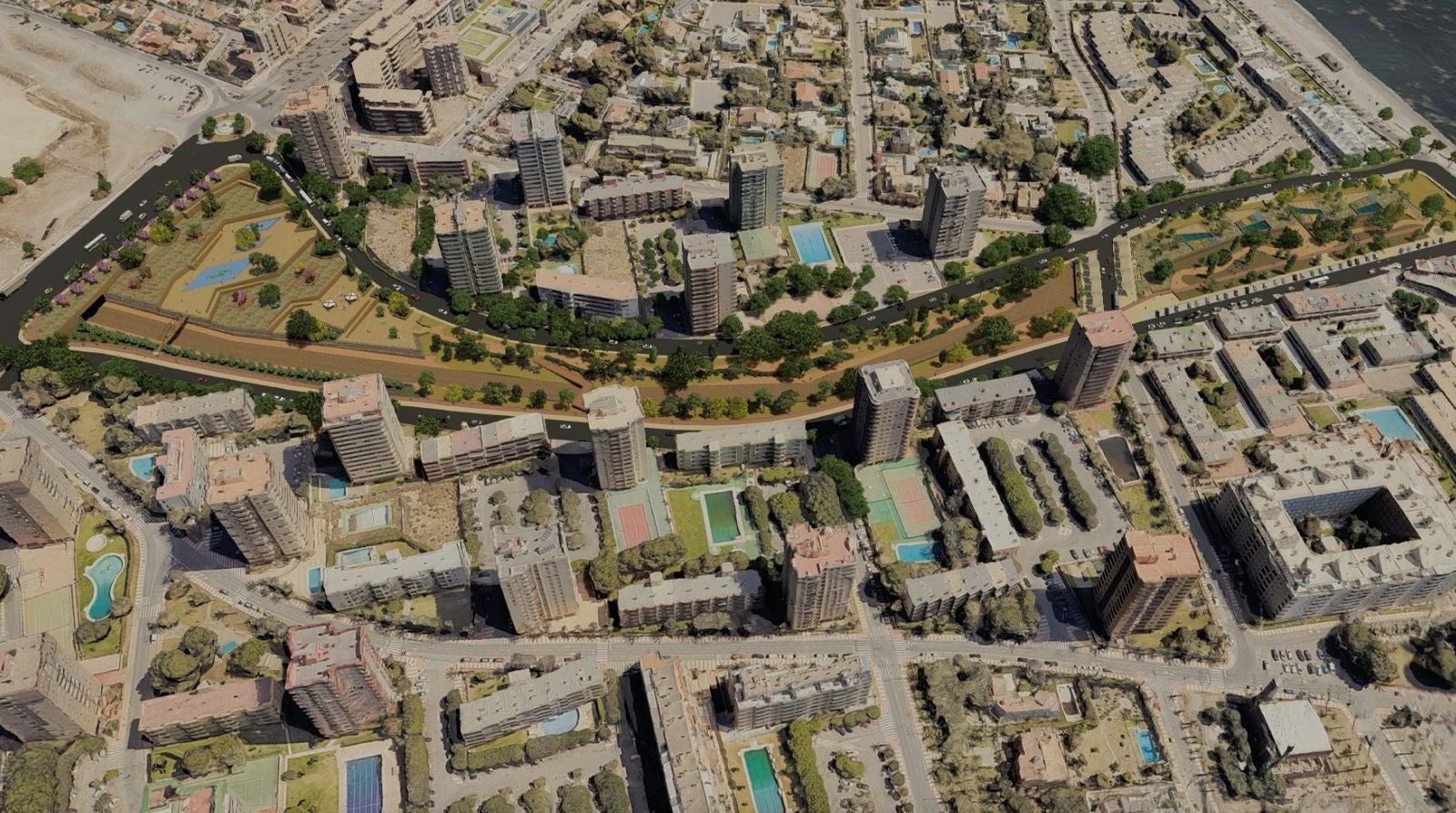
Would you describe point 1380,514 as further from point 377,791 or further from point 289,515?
point 289,515

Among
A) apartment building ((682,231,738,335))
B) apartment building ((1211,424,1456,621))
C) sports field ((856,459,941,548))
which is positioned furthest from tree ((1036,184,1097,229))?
sports field ((856,459,941,548))

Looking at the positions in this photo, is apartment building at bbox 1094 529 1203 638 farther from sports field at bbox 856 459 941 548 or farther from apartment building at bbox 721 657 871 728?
apartment building at bbox 721 657 871 728

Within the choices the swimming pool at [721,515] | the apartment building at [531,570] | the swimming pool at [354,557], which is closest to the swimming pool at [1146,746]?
the swimming pool at [721,515]

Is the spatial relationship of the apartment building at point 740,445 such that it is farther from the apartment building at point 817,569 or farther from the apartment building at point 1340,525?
the apartment building at point 1340,525

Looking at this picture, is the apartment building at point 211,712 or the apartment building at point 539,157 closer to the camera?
the apartment building at point 211,712

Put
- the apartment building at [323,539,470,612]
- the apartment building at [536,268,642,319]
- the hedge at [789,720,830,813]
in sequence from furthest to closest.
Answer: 1. the apartment building at [536,268,642,319]
2. the apartment building at [323,539,470,612]
3. the hedge at [789,720,830,813]

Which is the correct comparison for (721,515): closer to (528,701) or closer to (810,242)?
(528,701)

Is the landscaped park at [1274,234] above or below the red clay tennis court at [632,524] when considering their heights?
above
